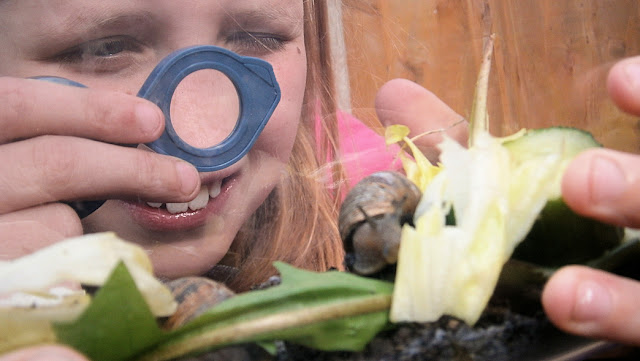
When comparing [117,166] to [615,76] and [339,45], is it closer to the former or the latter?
[339,45]

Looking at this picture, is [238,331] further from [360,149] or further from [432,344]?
[360,149]

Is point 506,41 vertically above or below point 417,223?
above

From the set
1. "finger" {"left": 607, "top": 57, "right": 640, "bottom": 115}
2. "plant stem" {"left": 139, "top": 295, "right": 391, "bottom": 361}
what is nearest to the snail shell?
"plant stem" {"left": 139, "top": 295, "right": 391, "bottom": 361}

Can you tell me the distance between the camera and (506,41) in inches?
21.0

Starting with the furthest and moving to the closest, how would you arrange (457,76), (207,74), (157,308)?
1. (457,76)
2. (207,74)
3. (157,308)

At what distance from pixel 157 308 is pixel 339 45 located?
11.5 inches

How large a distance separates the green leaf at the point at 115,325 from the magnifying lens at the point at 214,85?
0.35 ft

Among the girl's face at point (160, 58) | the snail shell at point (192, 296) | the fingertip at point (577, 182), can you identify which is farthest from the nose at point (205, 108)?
the fingertip at point (577, 182)

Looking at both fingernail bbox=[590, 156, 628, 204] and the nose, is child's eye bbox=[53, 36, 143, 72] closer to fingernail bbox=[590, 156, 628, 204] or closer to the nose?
the nose

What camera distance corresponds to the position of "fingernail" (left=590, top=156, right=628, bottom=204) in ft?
0.96

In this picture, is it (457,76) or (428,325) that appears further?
(457,76)

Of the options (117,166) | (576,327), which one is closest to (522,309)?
(576,327)

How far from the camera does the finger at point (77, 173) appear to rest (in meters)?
0.34

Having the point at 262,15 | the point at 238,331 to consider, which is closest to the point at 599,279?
the point at 238,331
